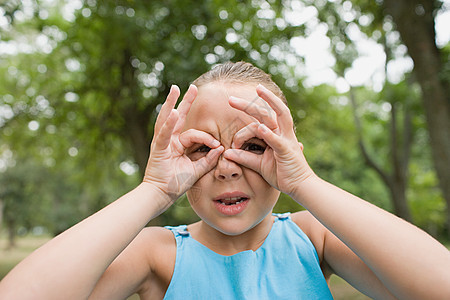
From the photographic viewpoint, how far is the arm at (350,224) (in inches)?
49.7

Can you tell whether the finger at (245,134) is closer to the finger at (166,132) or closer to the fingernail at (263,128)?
the fingernail at (263,128)

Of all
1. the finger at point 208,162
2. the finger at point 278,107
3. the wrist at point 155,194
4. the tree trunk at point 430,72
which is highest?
the tree trunk at point 430,72

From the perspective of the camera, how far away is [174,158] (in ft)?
5.35

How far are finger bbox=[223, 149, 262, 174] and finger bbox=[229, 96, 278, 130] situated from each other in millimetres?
142

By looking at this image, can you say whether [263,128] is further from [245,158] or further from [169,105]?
[169,105]

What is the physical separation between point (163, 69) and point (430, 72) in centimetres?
560

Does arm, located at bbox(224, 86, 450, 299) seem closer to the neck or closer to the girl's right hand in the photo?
the girl's right hand

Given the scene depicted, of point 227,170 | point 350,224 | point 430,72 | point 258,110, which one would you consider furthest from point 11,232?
point 350,224

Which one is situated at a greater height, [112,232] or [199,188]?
[199,188]

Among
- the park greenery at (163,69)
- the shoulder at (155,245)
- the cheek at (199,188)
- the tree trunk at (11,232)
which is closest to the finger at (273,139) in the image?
the cheek at (199,188)

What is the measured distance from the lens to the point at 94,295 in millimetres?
1416

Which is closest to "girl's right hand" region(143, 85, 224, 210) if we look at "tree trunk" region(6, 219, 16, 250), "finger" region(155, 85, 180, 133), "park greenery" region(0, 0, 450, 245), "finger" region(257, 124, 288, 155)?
"finger" region(155, 85, 180, 133)

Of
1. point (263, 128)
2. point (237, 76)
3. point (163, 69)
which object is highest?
point (237, 76)

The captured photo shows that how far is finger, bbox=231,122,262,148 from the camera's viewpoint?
151 cm
